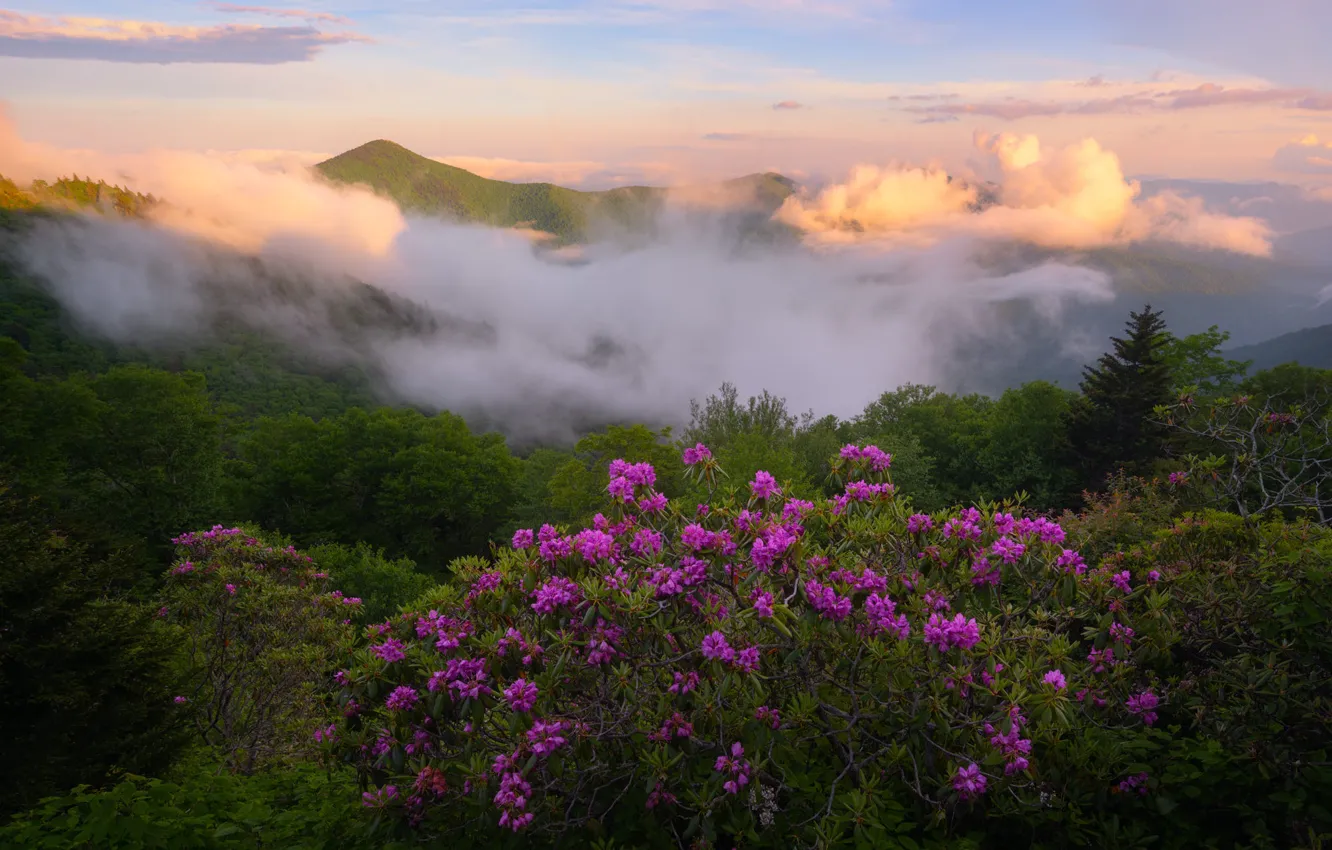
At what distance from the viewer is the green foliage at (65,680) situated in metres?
8.45

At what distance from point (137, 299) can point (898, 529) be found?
200m

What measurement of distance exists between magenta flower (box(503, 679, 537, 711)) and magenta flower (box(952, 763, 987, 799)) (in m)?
2.76

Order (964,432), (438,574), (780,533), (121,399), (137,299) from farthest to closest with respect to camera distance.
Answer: (137,299), (964,432), (438,574), (121,399), (780,533)

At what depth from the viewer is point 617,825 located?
19.3 ft

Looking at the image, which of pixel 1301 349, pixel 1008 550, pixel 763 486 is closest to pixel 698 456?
pixel 763 486

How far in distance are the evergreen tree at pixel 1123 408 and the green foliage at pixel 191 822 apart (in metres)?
38.4

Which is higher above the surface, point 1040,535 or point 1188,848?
point 1040,535

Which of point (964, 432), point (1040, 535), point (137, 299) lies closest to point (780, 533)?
point (1040, 535)

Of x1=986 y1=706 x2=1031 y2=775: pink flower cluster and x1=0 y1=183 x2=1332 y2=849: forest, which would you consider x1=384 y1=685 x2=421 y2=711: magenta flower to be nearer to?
x1=0 y1=183 x2=1332 y2=849: forest

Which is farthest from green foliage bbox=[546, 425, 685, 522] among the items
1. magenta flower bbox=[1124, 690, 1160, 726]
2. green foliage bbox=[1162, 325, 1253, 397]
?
magenta flower bbox=[1124, 690, 1160, 726]

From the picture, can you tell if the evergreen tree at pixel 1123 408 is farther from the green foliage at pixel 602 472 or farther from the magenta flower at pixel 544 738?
the magenta flower at pixel 544 738

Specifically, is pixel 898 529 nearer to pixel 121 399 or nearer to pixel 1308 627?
pixel 1308 627

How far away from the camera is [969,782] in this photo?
16.6ft

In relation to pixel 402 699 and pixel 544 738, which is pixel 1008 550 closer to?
pixel 544 738
